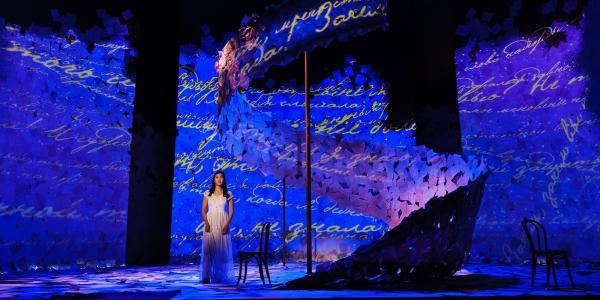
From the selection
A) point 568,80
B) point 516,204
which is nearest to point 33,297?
point 516,204

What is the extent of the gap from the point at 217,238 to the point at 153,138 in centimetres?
256

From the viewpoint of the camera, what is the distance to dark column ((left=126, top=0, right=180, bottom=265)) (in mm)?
6633

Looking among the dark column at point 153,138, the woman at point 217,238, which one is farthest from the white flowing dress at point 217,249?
the dark column at point 153,138

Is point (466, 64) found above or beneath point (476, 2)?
beneath

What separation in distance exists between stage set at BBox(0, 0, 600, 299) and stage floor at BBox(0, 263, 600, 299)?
11cm

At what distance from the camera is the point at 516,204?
6.60 metres

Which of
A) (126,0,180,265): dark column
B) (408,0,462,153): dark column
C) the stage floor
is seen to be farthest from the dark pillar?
(126,0,180,265): dark column

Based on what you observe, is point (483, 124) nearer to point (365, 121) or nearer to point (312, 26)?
point (365, 121)

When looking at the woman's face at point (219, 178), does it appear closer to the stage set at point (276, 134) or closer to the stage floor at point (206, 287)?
the stage set at point (276, 134)

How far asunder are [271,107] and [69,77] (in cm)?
260

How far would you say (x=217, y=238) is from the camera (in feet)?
15.3

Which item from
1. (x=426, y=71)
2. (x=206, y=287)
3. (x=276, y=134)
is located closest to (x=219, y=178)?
(x=206, y=287)

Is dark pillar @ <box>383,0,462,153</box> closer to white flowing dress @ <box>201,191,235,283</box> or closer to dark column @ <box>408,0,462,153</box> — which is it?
dark column @ <box>408,0,462,153</box>

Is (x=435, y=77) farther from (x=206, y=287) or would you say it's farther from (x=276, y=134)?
(x=206, y=287)
